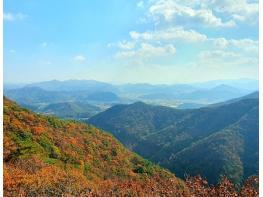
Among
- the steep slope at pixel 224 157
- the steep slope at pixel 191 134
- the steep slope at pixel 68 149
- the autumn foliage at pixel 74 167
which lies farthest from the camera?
the steep slope at pixel 191 134

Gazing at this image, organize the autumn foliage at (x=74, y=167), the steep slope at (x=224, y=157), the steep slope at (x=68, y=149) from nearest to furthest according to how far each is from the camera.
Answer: the autumn foliage at (x=74, y=167) < the steep slope at (x=68, y=149) < the steep slope at (x=224, y=157)

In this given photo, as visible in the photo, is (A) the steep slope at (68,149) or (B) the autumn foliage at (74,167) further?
(A) the steep slope at (68,149)

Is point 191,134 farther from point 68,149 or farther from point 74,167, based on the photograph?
point 74,167

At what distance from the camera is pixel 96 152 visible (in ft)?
108

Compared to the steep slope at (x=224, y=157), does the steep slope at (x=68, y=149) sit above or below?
above

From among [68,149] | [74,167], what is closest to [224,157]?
[68,149]

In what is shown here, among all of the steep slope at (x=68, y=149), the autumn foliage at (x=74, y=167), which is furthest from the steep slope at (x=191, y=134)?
the autumn foliage at (x=74, y=167)

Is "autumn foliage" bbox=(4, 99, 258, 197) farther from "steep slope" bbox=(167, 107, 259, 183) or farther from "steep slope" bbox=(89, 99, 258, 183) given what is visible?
"steep slope" bbox=(167, 107, 259, 183)

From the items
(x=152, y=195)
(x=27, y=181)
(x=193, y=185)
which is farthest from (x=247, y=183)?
(x=27, y=181)

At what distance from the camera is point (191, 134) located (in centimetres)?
14138

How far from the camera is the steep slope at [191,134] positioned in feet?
283

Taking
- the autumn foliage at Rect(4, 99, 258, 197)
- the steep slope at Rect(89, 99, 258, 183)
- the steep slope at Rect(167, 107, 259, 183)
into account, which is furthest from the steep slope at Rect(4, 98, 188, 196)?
the steep slope at Rect(167, 107, 259, 183)

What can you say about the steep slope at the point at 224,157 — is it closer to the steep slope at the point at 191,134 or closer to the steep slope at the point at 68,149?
the steep slope at the point at 191,134

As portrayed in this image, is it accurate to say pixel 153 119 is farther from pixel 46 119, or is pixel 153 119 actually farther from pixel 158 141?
pixel 46 119
